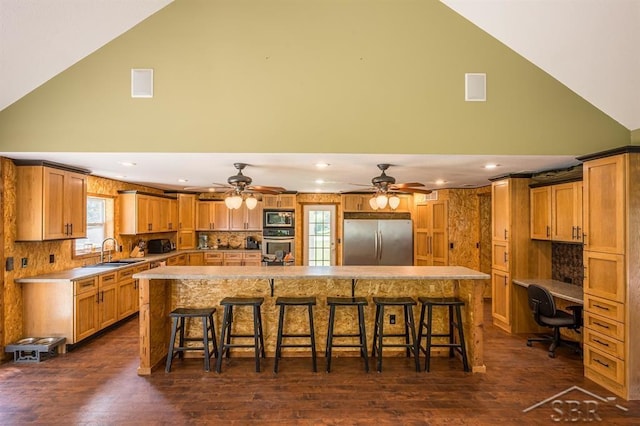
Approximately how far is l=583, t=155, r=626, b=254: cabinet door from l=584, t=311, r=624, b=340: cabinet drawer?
2.18ft

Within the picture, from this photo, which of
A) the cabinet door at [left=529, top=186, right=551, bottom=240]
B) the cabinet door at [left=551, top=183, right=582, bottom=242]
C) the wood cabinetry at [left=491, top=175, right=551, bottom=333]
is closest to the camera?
the cabinet door at [left=551, top=183, right=582, bottom=242]

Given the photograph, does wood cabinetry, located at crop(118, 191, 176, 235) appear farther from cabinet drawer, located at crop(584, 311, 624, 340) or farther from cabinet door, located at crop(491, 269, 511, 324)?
cabinet drawer, located at crop(584, 311, 624, 340)

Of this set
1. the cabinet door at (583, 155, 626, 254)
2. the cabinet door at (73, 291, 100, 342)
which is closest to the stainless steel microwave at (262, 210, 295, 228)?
the cabinet door at (73, 291, 100, 342)

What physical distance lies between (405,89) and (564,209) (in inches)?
105

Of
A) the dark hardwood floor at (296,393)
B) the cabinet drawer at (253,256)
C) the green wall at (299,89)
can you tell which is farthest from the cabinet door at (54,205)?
the cabinet drawer at (253,256)

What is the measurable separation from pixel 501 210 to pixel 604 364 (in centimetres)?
229

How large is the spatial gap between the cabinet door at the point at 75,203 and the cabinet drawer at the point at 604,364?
6267 mm

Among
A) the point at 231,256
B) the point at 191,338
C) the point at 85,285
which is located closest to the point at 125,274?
the point at 85,285

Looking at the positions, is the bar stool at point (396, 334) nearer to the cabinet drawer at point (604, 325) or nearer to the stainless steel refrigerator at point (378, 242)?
the cabinet drawer at point (604, 325)

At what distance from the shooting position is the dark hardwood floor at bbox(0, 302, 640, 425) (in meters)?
2.67

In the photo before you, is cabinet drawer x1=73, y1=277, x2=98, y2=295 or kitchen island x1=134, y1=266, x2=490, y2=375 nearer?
kitchen island x1=134, y1=266, x2=490, y2=375

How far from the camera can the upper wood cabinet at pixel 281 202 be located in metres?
7.50

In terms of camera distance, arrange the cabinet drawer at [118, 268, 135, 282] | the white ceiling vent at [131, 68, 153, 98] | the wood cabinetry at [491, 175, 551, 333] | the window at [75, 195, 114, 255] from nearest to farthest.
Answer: the white ceiling vent at [131, 68, 153, 98] → the wood cabinetry at [491, 175, 551, 333] → the cabinet drawer at [118, 268, 135, 282] → the window at [75, 195, 114, 255]

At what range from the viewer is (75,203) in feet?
14.3
